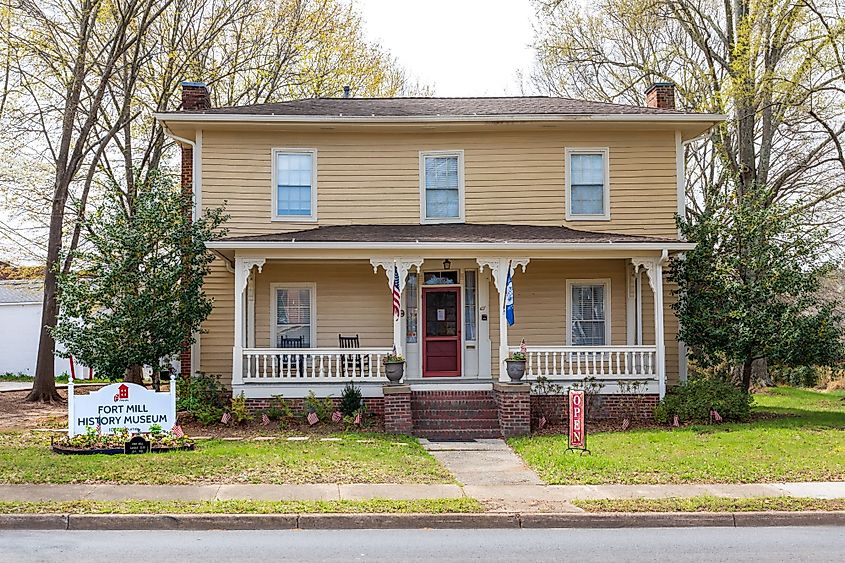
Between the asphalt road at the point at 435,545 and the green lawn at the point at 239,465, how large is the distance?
7.59 ft

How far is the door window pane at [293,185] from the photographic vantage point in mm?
19547

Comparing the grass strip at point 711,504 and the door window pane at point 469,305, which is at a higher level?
the door window pane at point 469,305

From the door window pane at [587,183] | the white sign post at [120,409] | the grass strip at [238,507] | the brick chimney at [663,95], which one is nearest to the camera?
the grass strip at [238,507]

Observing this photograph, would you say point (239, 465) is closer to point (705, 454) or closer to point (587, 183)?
point (705, 454)

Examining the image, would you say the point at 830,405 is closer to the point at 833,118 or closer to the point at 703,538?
the point at 833,118

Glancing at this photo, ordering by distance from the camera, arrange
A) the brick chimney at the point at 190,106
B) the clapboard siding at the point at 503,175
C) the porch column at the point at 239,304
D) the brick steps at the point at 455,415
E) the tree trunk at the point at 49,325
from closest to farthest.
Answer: the brick steps at the point at 455,415, the porch column at the point at 239,304, the clapboard siding at the point at 503,175, the brick chimney at the point at 190,106, the tree trunk at the point at 49,325

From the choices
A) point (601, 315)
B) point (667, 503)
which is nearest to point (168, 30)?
point (601, 315)

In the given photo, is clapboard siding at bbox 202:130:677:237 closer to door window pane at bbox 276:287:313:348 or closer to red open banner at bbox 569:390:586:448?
door window pane at bbox 276:287:313:348

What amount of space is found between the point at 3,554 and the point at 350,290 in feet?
38.7

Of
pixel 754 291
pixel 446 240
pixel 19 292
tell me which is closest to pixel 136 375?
pixel 446 240

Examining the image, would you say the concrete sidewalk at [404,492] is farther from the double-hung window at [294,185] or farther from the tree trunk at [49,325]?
the tree trunk at [49,325]

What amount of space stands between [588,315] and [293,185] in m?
7.32

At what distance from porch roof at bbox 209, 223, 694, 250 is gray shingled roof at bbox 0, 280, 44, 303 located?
15.8m

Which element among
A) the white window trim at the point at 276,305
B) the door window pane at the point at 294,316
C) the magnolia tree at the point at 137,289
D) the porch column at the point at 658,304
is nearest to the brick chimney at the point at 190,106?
the magnolia tree at the point at 137,289
